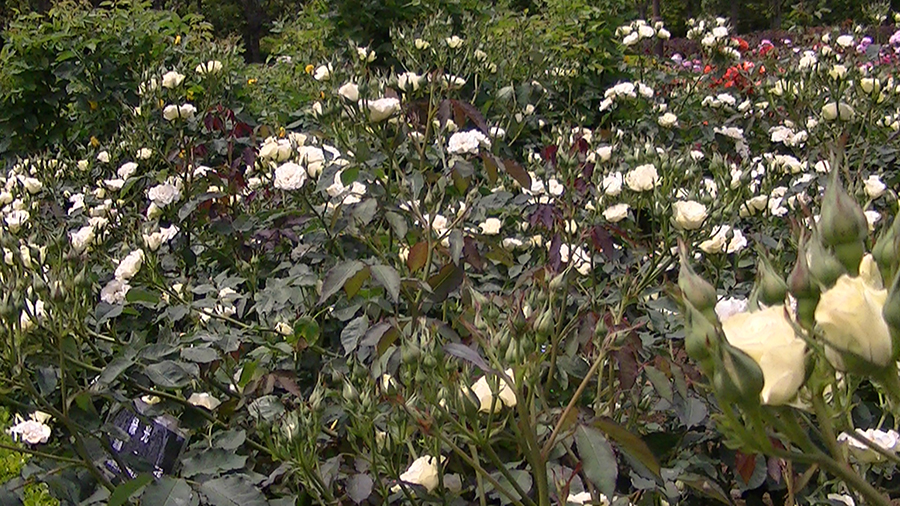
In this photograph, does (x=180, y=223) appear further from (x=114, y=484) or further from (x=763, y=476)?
(x=763, y=476)

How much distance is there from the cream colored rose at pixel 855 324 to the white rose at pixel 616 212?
3.87 ft

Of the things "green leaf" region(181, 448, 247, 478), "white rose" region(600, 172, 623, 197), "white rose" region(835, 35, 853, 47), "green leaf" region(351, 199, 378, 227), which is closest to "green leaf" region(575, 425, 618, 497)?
"green leaf" region(181, 448, 247, 478)

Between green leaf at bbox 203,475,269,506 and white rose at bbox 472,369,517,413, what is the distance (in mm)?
395

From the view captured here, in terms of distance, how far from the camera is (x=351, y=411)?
3.71ft

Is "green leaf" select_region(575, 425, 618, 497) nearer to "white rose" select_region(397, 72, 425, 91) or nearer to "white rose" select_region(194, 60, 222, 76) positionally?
"white rose" select_region(397, 72, 425, 91)

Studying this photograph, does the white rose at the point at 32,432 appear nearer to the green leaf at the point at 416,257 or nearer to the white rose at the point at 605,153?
the green leaf at the point at 416,257

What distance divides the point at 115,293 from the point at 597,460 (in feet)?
3.85

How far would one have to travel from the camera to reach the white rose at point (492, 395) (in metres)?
0.98

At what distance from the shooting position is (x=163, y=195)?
2.07 m

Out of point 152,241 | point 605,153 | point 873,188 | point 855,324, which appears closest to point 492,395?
point 855,324

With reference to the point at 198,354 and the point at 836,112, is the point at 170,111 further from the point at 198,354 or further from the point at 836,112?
the point at 836,112

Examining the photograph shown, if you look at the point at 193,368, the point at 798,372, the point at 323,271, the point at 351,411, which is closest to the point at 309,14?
the point at 323,271

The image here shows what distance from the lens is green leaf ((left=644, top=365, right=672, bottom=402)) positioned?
3.87ft

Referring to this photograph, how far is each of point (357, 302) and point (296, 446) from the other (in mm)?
563
